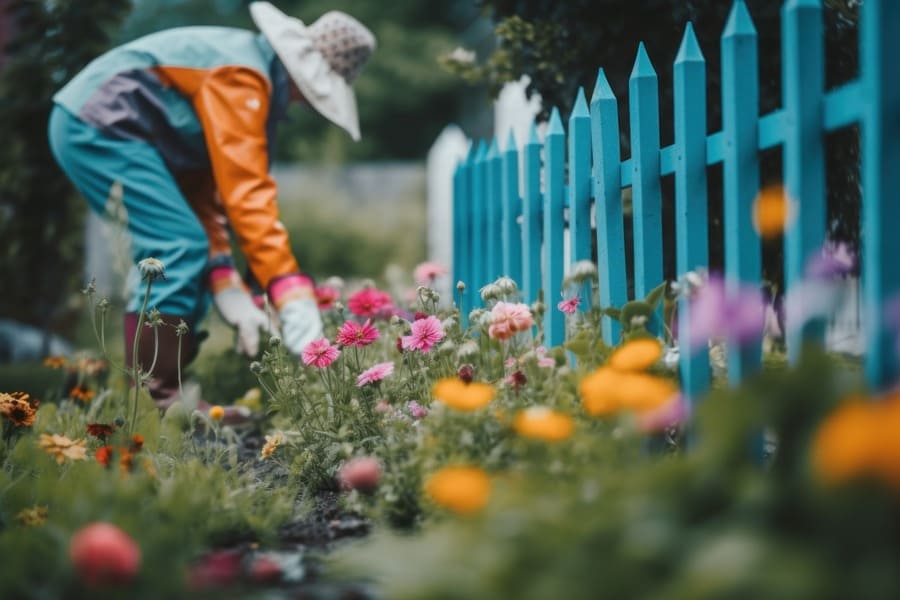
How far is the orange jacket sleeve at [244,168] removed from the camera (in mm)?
2914

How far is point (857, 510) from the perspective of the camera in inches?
37.2

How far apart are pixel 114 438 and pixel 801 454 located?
1.63m

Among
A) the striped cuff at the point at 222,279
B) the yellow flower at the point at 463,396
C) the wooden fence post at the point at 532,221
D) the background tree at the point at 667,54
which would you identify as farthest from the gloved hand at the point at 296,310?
the yellow flower at the point at 463,396

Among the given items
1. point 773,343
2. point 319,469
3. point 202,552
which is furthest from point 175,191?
point 773,343

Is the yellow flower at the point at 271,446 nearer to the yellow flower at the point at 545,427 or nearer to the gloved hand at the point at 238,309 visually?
the gloved hand at the point at 238,309

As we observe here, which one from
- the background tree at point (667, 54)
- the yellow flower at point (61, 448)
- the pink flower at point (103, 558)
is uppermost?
the background tree at point (667, 54)

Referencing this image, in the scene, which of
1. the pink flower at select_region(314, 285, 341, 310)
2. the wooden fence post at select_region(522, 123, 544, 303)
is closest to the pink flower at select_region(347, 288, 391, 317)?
the pink flower at select_region(314, 285, 341, 310)

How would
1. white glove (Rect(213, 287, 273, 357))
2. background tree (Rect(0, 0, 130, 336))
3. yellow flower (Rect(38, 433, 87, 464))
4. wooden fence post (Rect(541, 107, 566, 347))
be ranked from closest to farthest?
yellow flower (Rect(38, 433, 87, 464)), wooden fence post (Rect(541, 107, 566, 347)), white glove (Rect(213, 287, 273, 357)), background tree (Rect(0, 0, 130, 336))

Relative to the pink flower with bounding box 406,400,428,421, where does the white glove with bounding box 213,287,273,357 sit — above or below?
above

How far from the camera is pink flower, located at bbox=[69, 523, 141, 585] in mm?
1062

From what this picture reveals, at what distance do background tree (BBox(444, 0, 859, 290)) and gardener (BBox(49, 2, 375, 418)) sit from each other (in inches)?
26.2

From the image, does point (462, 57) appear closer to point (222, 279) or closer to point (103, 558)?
point (222, 279)

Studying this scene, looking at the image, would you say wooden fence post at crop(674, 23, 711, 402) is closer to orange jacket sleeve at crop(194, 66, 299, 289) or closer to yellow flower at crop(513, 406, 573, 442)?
yellow flower at crop(513, 406, 573, 442)

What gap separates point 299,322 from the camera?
113 inches
